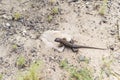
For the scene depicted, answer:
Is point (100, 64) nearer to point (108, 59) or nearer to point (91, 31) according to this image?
point (108, 59)

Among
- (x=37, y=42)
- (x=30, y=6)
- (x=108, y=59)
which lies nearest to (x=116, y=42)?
(x=108, y=59)

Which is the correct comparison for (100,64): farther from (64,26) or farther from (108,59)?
(64,26)

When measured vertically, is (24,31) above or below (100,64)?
above

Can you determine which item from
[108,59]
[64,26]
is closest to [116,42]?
[108,59]

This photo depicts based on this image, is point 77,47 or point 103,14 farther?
point 103,14

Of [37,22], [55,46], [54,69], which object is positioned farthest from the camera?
[37,22]

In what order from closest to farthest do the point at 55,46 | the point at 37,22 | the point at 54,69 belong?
the point at 54,69 < the point at 55,46 < the point at 37,22
